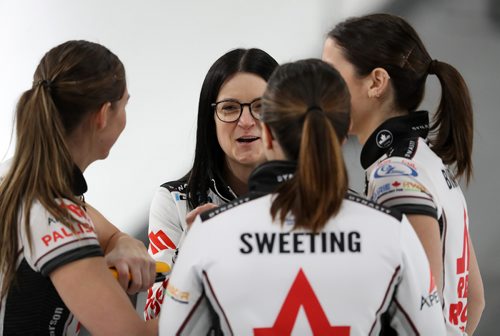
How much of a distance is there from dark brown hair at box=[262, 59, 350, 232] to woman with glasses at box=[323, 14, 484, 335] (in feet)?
0.86

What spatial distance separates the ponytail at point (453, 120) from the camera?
1623 mm

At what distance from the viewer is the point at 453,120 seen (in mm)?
1634

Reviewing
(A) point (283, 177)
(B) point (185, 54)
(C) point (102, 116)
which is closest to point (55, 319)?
(C) point (102, 116)

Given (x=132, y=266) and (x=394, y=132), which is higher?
(x=394, y=132)

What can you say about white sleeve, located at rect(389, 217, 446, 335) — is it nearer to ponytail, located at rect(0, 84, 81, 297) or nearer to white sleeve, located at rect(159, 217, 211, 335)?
white sleeve, located at rect(159, 217, 211, 335)

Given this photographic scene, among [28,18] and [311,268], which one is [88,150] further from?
[28,18]

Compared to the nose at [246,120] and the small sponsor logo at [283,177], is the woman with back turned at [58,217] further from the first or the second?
the nose at [246,120]

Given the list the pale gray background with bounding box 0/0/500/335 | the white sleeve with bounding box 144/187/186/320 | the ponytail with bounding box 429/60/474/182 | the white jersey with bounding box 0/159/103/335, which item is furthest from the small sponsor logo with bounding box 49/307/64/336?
the pale gray background with bounding box 0/0/500/335

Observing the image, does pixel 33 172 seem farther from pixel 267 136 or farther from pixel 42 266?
pixel 267 136

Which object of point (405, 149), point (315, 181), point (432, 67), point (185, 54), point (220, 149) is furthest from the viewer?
point (185, 54)

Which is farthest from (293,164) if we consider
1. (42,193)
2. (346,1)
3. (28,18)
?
(28,18)

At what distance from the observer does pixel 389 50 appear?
160 cm

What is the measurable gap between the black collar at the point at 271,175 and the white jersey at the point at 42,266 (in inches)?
11.6

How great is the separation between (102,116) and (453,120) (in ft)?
2.24
